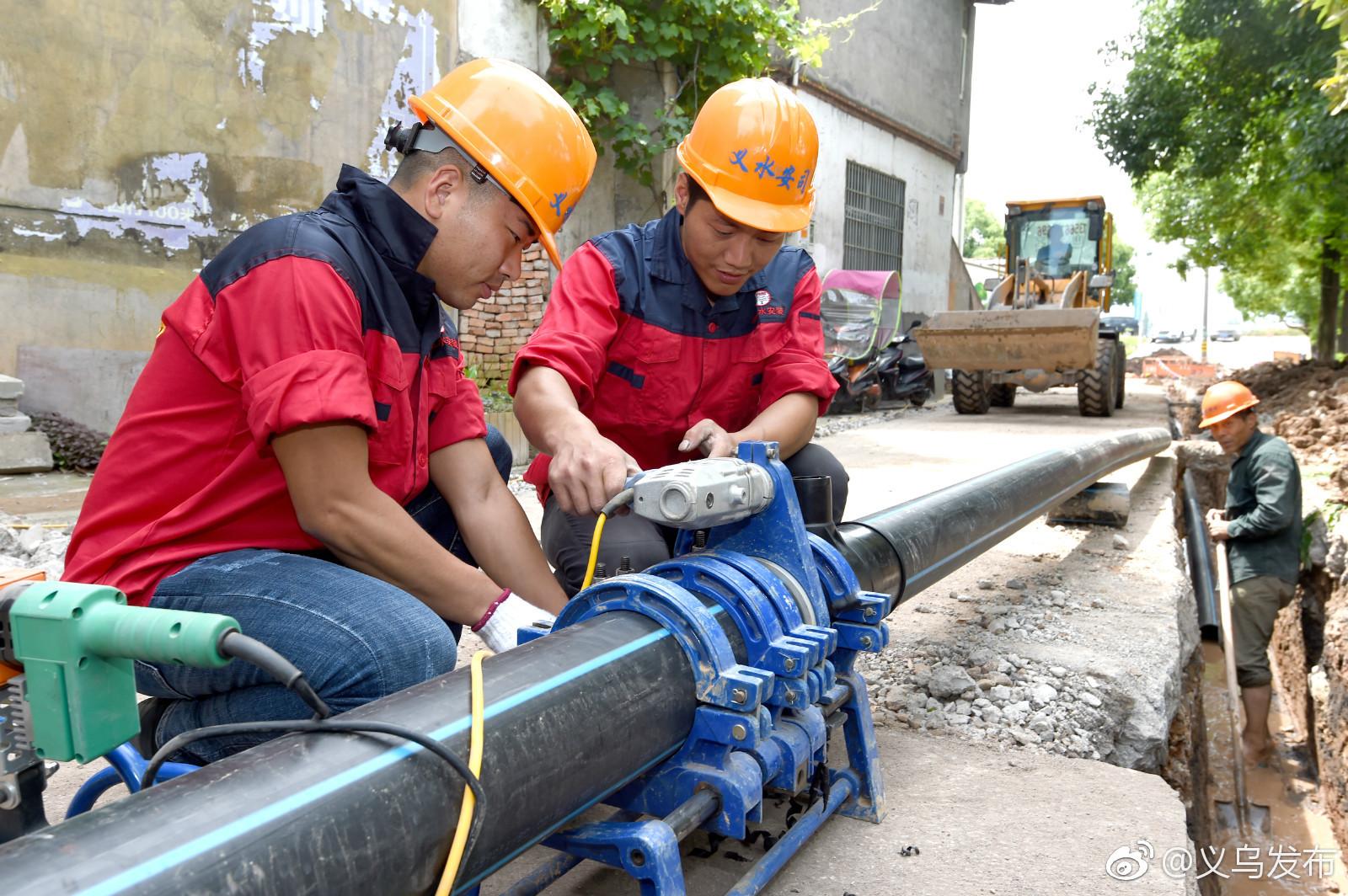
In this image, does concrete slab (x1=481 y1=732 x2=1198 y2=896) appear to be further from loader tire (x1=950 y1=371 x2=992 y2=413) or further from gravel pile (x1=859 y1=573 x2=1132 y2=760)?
loader tire (x1=950 y1=371 x2=992 y2=413)

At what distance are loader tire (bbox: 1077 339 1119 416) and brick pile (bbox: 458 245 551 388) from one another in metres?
6.49

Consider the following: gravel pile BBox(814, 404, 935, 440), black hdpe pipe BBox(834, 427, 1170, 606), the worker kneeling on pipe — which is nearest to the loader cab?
gravel pile BBox(814, 404, 935, 440)

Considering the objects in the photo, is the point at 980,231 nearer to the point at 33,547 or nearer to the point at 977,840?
the point at 33,547

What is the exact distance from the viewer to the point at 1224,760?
6141mm

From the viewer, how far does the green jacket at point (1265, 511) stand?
18.1ft

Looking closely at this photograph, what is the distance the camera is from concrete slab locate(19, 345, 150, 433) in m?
5.60

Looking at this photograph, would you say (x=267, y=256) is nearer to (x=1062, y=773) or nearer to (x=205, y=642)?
(x=205, y=642)

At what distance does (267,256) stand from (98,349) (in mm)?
5030

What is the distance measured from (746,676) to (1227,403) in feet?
17.5

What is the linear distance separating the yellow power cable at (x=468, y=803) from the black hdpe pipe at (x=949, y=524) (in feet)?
3.57

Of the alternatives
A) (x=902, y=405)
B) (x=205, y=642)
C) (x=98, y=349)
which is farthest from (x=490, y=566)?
(x=902, y=405)

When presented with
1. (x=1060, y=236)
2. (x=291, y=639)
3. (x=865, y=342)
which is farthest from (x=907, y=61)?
(x=291, y=639)

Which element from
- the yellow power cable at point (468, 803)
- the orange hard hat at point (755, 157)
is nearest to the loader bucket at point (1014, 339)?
the orange hard hat at point (755, 157)

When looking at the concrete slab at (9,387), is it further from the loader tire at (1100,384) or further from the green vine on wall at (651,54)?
the loader tire at (1100,384)
